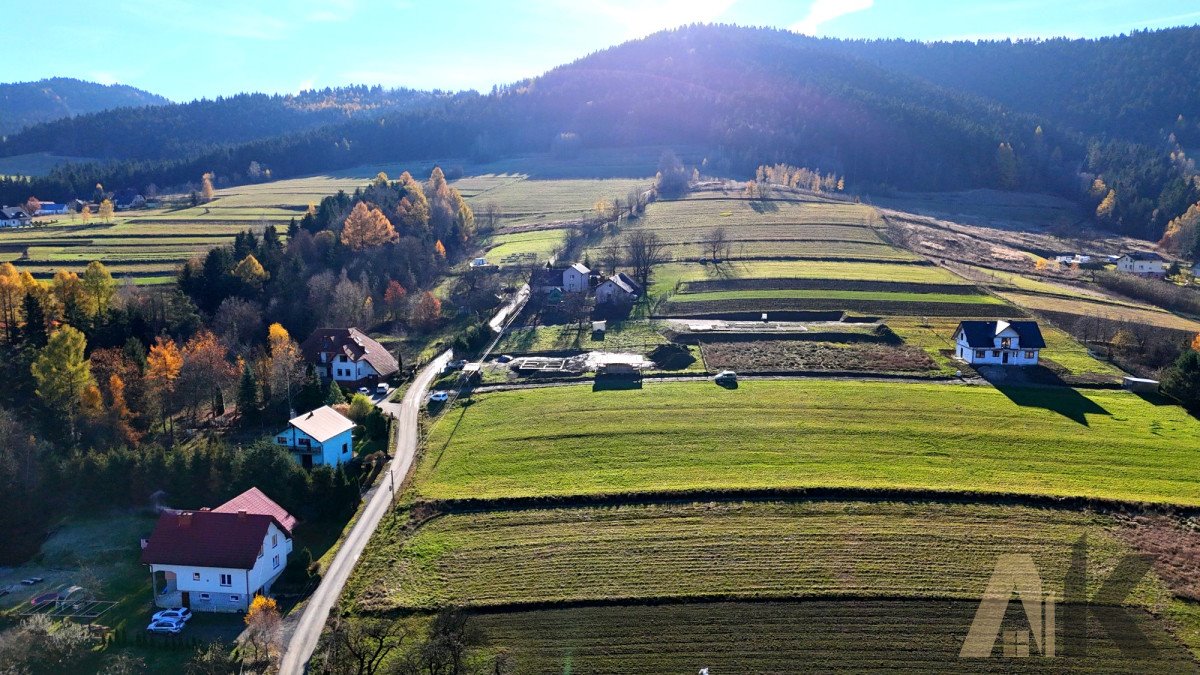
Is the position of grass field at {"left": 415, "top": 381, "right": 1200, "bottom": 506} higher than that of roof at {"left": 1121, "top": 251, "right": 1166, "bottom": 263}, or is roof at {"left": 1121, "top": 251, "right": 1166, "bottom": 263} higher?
roof at {"left": 1121, "top": 251, "right": 1166, "bottom": 263}

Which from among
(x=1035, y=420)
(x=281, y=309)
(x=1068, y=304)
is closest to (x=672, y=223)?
(x=1068, y=304)

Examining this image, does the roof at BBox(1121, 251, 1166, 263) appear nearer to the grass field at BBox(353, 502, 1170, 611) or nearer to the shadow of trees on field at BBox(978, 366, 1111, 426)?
the shadow of trees on field at BBox(978, 366, 1111, 426)

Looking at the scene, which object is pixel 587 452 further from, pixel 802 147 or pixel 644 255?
pixel 802 147

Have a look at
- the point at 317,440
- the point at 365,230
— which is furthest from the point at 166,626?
the point at 365,230

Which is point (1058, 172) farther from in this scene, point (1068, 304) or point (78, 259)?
point (78, 259)

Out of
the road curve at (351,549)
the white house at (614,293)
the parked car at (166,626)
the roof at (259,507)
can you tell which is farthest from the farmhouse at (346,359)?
the parked car at (166,626)

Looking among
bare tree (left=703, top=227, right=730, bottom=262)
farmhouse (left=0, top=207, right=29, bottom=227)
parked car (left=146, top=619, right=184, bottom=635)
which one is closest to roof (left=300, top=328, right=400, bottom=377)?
parked car (left=146, top=619, right=184, bottom=635)
